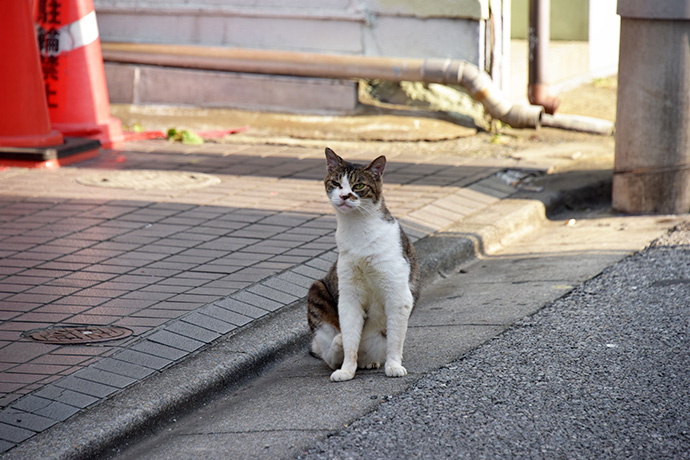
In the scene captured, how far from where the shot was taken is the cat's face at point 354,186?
12.8ft

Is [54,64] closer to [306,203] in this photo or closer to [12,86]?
[12,86]

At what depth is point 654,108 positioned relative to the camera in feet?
21.1

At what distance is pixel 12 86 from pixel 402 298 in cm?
545

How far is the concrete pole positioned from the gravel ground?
202cm

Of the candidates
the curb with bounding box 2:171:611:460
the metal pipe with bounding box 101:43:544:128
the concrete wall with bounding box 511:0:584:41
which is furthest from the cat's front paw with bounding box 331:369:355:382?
the concrete wall with bounding box 511:0:584:41

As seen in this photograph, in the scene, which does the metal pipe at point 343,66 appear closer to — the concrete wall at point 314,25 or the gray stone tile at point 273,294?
the concrete wall at point 314,25

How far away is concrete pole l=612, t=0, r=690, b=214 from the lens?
629cm

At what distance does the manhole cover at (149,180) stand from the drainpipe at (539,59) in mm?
3950

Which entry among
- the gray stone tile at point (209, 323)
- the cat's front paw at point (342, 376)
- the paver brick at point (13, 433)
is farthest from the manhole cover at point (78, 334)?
the cat's front paw at point (342, 376)

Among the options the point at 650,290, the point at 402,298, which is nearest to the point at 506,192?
the point at 650,290

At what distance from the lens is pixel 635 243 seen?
5797 mm

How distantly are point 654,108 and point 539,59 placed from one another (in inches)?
122

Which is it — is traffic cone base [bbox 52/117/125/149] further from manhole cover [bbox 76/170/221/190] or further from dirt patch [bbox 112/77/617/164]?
manhole cover [bbox 76/170/221/190]

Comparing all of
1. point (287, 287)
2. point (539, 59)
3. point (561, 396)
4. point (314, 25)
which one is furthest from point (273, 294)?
point (539, 59)
